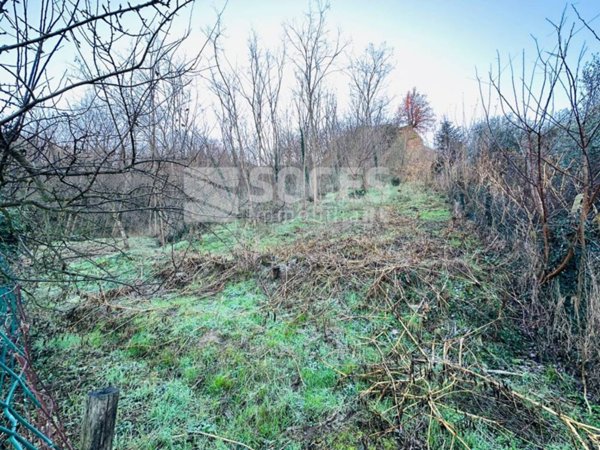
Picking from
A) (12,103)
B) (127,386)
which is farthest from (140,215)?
(12,103)

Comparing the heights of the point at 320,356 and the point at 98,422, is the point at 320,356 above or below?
below

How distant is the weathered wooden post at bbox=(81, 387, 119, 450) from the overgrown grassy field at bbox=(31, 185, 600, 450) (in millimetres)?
1218

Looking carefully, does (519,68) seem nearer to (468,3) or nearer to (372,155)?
(468,3)

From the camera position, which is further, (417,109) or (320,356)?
(417,109)

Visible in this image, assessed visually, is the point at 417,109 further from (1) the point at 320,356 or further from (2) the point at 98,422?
(2) the point at 98,422

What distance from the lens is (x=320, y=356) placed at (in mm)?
2939

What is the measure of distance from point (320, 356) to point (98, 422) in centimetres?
209

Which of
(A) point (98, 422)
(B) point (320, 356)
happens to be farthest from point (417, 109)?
(A) point (98, 422)

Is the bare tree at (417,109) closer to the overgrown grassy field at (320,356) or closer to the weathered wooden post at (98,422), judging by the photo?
the overgrown grassy field at (320,356)

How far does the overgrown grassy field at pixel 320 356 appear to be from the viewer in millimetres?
2158

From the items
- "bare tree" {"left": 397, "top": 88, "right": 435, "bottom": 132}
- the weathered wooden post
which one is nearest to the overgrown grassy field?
the weathered wooden post

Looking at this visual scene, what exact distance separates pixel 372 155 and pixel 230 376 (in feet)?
38.1

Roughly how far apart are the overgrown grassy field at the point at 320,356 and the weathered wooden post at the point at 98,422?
122cm

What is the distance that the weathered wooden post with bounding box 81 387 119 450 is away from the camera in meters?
1.18
